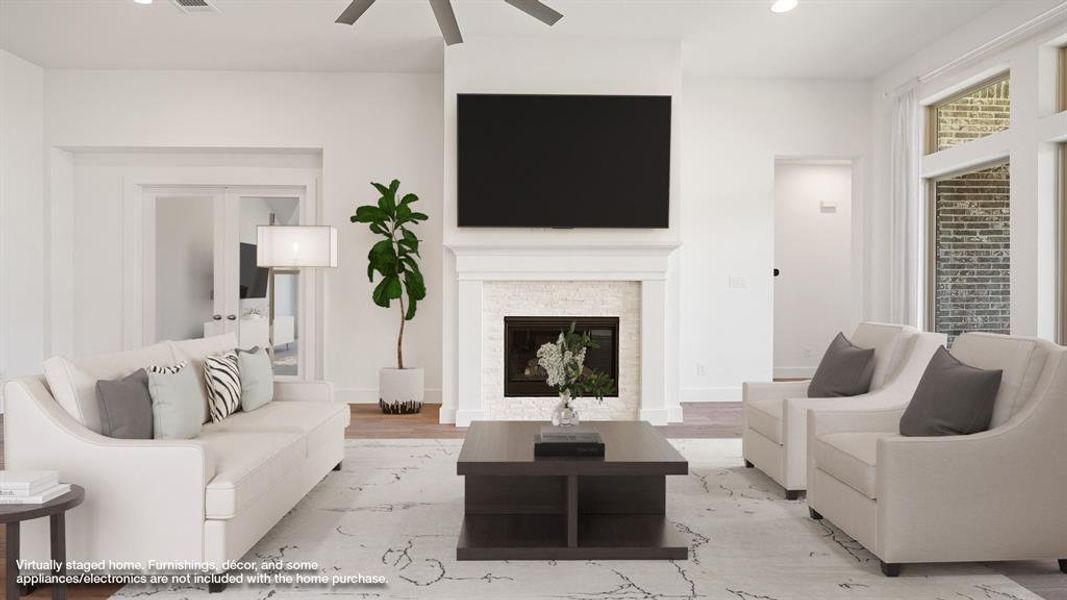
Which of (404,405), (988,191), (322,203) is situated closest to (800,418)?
(988,191)

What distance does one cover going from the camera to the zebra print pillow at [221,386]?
3.89m

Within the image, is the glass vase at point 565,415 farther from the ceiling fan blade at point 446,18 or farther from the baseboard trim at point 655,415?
the baseboard trim at point 655,415

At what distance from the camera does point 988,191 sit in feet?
19.3

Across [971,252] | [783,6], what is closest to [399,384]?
[783,6]

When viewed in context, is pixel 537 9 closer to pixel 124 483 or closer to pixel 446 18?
pixel 446 18

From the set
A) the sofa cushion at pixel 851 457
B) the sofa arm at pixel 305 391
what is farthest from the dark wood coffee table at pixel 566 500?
the sofa arm at pixel 305 391

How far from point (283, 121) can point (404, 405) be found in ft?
9.81

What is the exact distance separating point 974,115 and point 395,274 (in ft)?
16.2

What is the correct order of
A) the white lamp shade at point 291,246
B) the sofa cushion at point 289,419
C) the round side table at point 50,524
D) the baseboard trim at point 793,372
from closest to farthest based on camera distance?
the round side table at point 50,524, the sofa cushion at point 289,419, the white lamp shade at point 291,246, the baseboard trim at point 793,372

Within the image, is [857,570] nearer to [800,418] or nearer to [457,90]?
[800,418]

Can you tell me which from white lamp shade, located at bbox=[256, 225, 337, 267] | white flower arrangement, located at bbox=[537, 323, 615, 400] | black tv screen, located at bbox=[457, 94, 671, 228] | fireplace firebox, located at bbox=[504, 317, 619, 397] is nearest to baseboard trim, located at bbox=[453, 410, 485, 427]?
fireplace firebox, located at bbox=[504, 317, 619, 397]

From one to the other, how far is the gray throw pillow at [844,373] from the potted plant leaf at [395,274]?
138 inches

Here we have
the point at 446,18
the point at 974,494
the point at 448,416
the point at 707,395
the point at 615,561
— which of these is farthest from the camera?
the point at 707,395

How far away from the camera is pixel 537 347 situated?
20.7ft
